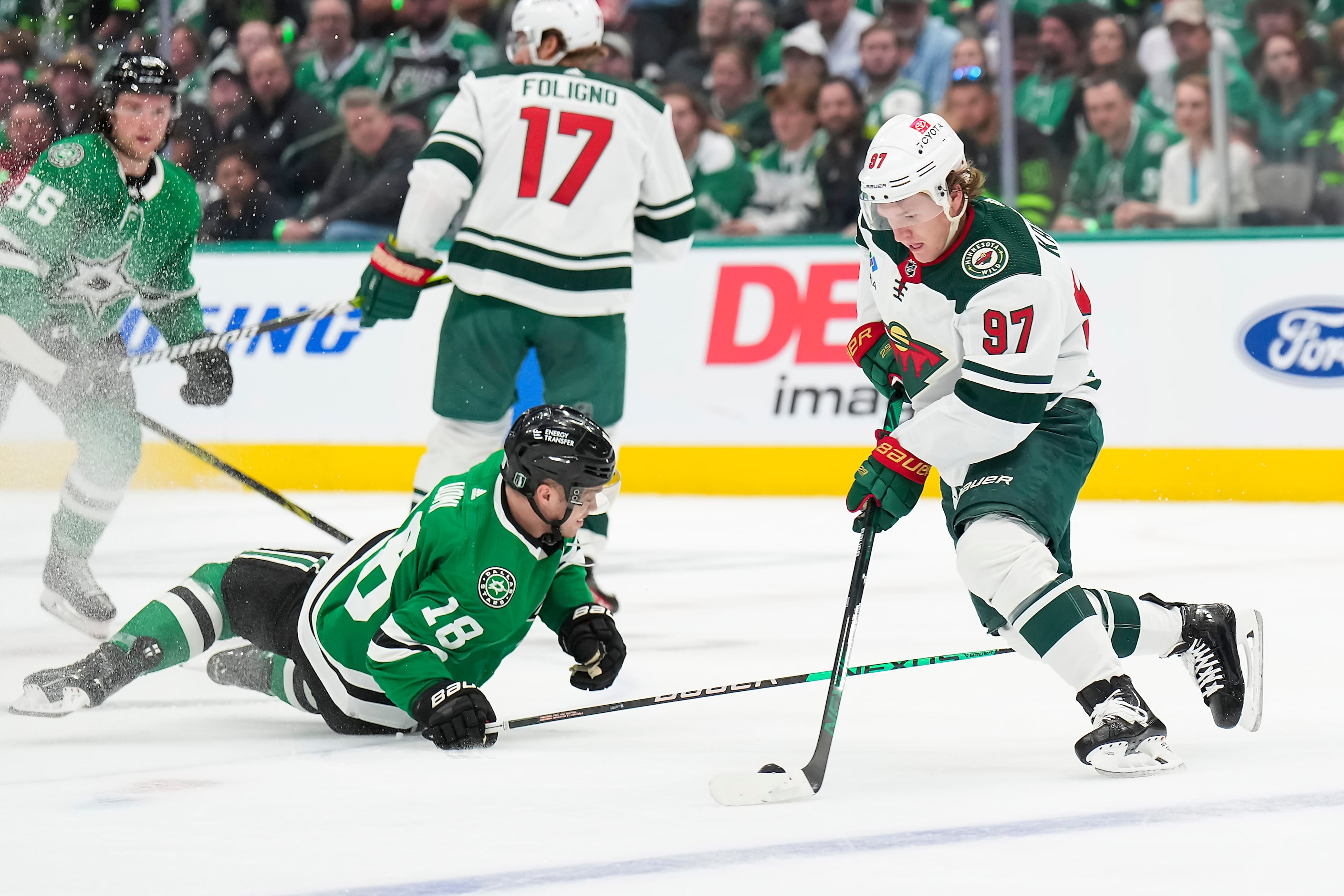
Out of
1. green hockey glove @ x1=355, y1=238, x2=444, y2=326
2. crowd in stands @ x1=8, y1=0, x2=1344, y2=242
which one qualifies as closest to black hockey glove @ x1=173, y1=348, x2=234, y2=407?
green hockey glove @ x1=355, y1=238, x2=444, y2=326

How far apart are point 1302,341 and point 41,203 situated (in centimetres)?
394

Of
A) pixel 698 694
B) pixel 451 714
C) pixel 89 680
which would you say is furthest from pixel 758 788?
pixel 89 680

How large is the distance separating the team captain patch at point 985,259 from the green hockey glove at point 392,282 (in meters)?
1.76

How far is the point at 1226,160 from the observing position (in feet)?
20.3

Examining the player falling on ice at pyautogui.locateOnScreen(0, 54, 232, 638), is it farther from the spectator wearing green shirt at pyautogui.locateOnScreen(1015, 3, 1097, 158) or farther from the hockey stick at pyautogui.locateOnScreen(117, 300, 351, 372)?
the spectator wearing green shirt at pyautogui.locateOnScreen(1015, 3, 1097, 158)

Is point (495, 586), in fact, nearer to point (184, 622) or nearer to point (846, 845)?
point (184, 622)

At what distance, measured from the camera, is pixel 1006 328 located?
2.76 meters

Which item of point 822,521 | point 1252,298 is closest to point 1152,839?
point 822,521

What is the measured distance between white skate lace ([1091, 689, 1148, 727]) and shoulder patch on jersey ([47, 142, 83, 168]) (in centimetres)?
249

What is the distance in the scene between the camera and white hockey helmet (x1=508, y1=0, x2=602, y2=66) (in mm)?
4320

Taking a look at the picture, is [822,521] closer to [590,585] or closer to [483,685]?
[590,585]

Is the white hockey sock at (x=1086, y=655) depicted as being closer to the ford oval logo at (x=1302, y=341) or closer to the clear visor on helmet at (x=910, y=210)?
the clear visor on helmet at (x=910, y=210)

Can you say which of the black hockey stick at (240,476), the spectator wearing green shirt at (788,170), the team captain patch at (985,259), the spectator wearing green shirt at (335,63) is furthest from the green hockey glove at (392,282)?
the spectator wearing green shirt at (335,63)

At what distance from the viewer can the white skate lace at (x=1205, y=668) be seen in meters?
2.97
